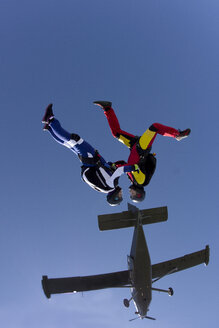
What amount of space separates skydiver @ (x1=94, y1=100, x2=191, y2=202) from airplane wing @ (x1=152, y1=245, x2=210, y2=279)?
169 inches

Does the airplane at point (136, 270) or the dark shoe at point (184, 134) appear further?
the airplane at point (136, 270)

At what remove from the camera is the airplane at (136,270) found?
8.09m

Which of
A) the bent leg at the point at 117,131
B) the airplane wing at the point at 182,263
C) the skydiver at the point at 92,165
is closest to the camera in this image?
the skydiver at the point at 92,165

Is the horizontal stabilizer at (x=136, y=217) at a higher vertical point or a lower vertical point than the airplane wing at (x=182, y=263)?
higher

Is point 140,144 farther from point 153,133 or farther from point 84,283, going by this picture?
point 84,283

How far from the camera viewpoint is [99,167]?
6.72 metres

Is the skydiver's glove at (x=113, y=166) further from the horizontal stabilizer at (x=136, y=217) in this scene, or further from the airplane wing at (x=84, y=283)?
the airplane wing at (x=84, y=283)

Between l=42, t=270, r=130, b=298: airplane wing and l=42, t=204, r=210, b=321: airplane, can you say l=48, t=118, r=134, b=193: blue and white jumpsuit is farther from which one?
l=42, t=270, r=130, b=298: airplane wing

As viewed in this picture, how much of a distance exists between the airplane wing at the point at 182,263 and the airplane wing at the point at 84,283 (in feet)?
4.12

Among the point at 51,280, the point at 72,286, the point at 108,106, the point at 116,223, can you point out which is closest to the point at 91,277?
the point at 72,286

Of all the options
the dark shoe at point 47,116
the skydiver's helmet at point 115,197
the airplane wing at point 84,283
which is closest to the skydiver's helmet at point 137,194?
the skydiver's helmet at point 115,197

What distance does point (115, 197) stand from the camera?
6645 millimetres

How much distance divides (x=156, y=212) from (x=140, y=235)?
1015 mm

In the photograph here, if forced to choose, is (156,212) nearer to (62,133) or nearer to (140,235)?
(140,235)
